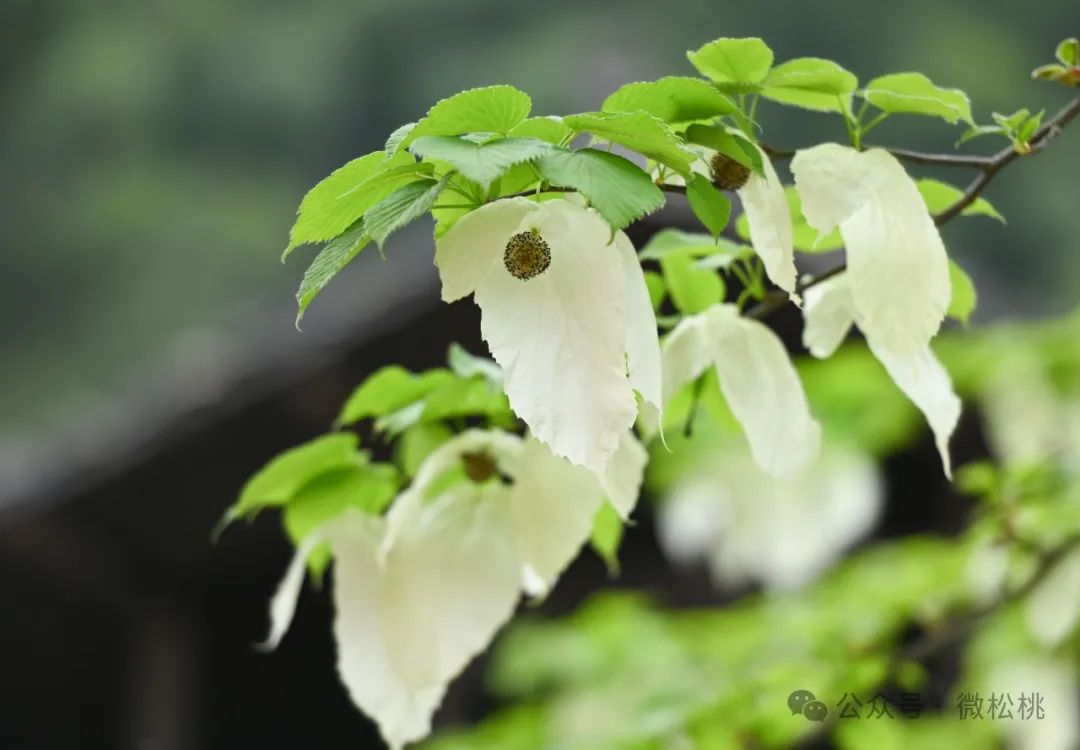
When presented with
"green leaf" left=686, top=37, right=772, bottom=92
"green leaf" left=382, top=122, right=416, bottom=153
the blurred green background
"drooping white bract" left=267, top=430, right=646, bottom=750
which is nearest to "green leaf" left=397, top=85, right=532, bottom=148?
"green leaf" left=382, top=122, right=416, bottom=153

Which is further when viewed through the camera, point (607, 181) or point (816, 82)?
point (816, 82)

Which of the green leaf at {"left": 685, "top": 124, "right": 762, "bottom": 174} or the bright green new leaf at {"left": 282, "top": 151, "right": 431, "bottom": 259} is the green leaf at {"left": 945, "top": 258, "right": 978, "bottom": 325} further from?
the bright green new leaf at {"left": 282, "top": 151, "right": 431, "bottom": 259}

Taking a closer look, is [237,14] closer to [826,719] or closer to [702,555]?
[702,555]

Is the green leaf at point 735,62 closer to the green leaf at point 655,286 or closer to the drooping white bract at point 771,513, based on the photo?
the green leaf at point 655,286

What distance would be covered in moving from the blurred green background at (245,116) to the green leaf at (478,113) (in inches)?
481

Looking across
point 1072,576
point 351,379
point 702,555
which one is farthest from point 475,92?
point 702,555

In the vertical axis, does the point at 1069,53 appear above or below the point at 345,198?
below

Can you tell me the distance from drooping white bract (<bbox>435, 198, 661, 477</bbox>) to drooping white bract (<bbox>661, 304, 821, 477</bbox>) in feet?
0.45

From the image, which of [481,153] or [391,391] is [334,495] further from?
[481,153]

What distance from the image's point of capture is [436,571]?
79 centimetres

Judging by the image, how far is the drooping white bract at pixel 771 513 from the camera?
3.03m

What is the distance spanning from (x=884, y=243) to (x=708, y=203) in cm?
8

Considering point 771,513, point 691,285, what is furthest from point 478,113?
point 771,513

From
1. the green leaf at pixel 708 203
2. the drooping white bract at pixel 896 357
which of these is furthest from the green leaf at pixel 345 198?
the drooping white bract at pixel 896 357
